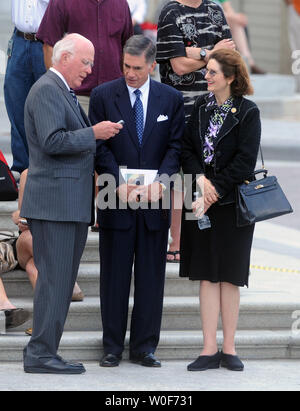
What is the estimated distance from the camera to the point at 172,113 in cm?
698

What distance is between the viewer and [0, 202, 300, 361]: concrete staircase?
7.04 m

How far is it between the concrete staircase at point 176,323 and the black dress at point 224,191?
20.7 inches

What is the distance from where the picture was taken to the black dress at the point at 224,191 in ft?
22.3

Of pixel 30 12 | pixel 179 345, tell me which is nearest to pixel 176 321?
pixel 179 345

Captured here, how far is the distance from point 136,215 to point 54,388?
1158 mm

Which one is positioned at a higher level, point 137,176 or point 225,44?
point 225,44

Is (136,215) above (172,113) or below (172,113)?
below

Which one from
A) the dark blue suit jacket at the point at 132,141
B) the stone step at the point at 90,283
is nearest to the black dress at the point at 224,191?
the dark blue suit jacket at the point at 132,141

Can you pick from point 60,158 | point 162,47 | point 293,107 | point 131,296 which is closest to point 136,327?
point 131,296

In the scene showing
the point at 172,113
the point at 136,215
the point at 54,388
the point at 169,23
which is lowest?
the point at 54,388

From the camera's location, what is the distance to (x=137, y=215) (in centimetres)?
692

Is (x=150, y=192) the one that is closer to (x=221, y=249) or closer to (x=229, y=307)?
(x=221, y=249)

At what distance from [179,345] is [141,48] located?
1.82 m

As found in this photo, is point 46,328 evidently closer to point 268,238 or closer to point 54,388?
point 54,388
